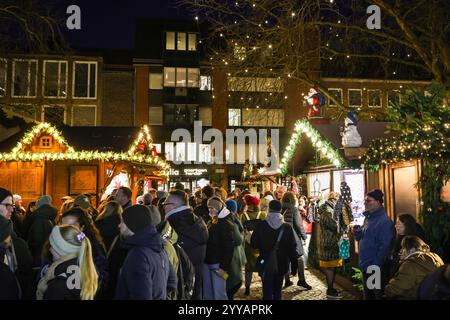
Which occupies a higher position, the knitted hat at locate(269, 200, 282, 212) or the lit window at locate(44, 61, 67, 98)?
the lit window at locate(44, 61, 67, 98)

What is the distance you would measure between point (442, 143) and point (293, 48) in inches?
288

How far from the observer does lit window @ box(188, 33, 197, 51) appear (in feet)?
112

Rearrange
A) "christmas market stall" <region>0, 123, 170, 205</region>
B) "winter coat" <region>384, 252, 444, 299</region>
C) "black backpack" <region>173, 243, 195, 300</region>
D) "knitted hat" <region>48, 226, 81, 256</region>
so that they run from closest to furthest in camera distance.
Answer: "knitted hat" <region>48, 226, 81, 256</region> → "winter coat" <region>384, 252, 444, 299</region> → "black backpack" <region>173, 243, 195, 300</region> → "christmas market stall" <region>0, 123, 170, 205</region>

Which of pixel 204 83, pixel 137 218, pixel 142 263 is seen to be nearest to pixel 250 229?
pixel 137 218

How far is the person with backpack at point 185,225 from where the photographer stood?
4.54m

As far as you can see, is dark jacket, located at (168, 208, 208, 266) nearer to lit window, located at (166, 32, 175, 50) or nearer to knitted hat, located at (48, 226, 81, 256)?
knitted hat, located at (48, 226, 81, 256)

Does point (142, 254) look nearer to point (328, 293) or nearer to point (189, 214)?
point (189, 214)

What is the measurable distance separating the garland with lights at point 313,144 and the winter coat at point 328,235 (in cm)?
184

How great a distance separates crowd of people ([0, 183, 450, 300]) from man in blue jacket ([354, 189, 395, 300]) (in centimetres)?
1

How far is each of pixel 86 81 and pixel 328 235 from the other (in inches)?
1136

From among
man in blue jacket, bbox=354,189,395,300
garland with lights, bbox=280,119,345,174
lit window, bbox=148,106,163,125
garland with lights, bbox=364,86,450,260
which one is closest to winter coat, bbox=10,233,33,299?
man in blue jacket, bbox=354,189,395,300

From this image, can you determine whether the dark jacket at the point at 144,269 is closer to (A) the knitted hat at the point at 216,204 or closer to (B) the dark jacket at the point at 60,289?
(B) the dark jacket at the point at 60,289

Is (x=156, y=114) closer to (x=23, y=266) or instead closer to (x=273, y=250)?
(x=273, y=250)
